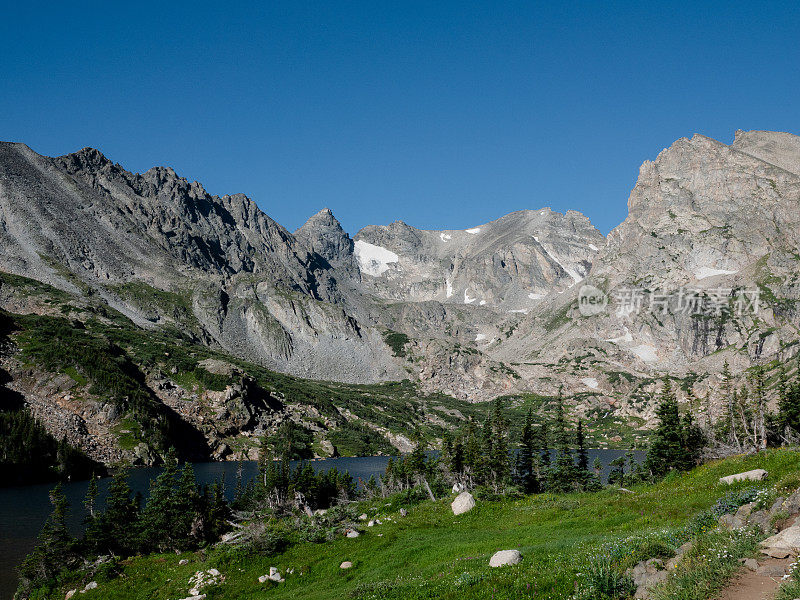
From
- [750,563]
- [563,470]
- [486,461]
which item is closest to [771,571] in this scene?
[750,563]

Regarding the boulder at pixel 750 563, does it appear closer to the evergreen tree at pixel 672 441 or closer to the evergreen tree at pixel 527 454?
the evergreen tree at pixel 672 441

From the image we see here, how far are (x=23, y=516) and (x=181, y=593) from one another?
81.2 meters

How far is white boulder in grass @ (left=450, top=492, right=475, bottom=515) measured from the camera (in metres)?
41.4

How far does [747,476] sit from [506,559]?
55.3ft

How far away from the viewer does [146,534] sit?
55.4 meters

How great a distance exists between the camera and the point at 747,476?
28.8m

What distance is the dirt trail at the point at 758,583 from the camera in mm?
12477

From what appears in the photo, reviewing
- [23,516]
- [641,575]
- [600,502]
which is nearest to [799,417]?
[600,502]

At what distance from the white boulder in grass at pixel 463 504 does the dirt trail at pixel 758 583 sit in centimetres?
2958

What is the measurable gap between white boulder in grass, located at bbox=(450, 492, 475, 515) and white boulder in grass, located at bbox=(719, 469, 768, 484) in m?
18.6

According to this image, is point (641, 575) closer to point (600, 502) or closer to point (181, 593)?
point (600, 502)

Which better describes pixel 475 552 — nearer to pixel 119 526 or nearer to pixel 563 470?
pixel 119 526

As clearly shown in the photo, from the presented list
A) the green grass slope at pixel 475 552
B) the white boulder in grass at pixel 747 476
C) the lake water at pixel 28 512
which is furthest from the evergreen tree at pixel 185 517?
the white boulder in grass at pixel 747 476

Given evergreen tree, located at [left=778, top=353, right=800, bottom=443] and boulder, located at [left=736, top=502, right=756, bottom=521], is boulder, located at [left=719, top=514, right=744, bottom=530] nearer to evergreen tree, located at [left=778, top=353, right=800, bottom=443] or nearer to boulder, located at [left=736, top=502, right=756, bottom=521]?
boulder, located at [left=736, top=502, right=756, bottom=521]
